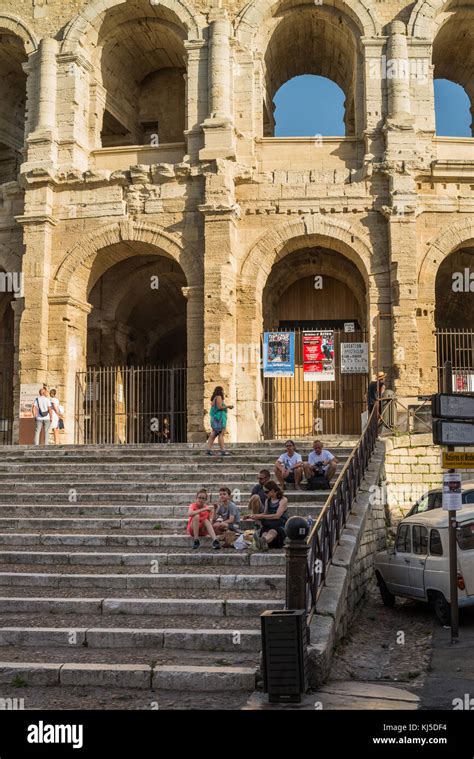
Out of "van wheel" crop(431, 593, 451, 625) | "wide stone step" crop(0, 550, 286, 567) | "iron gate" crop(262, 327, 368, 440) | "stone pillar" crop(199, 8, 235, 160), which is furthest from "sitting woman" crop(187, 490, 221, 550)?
"stone pillar" crop(199, 8, 235, 160)

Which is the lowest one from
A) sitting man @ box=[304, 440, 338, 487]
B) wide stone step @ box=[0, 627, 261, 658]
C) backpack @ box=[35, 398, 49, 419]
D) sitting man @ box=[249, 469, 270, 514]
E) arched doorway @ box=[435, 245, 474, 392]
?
wide stone step @ box=[0, 627, 261, 658]

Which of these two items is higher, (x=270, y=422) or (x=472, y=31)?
(x=472, y=31)

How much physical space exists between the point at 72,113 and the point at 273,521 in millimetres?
14062

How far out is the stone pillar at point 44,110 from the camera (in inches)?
806

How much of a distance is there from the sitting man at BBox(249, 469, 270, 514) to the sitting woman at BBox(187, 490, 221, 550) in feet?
2.22

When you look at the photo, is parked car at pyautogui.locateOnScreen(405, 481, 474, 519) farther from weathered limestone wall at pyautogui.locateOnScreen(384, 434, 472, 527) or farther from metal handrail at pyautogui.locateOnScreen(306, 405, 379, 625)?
weathered limestone wall at pyautogui.locateOnScreen(384, 434, 472, 527)

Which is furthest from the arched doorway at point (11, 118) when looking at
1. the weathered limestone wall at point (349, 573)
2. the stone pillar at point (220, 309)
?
the weathered limestone wall at point (349, 573)

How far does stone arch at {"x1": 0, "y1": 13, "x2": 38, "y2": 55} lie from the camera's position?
70.1ft

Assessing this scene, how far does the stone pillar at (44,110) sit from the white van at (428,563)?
13.7m

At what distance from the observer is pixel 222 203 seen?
19391mm

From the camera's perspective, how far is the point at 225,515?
36.6 feet

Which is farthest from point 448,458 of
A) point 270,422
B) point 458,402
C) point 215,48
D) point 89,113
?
point 89,113

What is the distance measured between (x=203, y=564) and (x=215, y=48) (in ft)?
47.5
